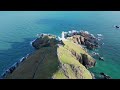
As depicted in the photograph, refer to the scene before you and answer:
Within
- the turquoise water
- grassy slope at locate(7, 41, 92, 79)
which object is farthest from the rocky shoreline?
grassy slope at locate(7, 41, 92, 79)

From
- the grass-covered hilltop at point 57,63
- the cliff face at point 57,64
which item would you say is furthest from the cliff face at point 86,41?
the cliff face at point 57,64

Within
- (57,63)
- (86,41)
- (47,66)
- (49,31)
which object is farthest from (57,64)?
(49,31)

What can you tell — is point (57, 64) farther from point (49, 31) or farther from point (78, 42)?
point (49, 31)

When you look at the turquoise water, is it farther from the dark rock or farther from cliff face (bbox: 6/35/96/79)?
cliff face (bbox: 6/35/96/79)

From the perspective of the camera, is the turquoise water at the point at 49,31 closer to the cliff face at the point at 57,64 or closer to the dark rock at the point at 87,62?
the dark rock at the point at 87,62
